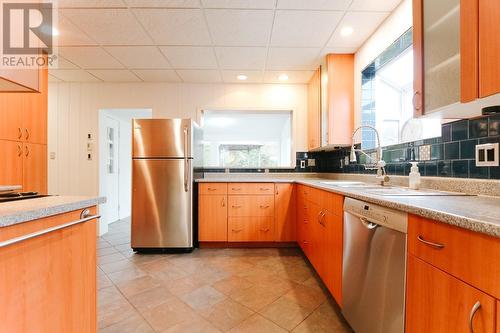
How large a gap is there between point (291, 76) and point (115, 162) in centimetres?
349

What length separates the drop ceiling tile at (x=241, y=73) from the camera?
313cm

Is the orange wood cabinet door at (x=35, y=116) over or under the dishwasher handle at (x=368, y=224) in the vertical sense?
over

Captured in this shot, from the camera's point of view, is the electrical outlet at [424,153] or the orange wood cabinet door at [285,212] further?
the orange wood cabinet door at [285,212]

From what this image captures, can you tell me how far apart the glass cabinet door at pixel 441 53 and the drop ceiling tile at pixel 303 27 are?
3.15 feet

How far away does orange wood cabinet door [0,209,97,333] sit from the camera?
2.25ft

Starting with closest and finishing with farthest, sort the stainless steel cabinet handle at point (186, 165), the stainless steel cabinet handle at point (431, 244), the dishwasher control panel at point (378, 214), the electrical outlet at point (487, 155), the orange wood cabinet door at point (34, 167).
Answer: the stainless steel cabinet handle at point (431, 244) < the dishwasher control panel at point (378, 214) < the electrical outlet at point (487, 155) < the orange wood cabinet door at point (34, 167) < the stainless steel cabinet handle at point (186, 165)

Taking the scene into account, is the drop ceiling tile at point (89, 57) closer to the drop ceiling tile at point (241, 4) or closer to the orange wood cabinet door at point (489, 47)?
the drop ceiling tile at point (241, 4)

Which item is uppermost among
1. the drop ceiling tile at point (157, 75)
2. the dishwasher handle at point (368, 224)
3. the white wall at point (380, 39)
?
the drop ceiling tile at point (157, 75)


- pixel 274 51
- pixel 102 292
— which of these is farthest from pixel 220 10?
pixel 102 292

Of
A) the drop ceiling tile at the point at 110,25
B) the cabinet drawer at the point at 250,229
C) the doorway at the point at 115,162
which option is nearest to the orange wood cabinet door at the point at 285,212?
the cabinet drawer at the point at 250,229

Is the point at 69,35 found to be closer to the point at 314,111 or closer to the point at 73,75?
the point at 73,75

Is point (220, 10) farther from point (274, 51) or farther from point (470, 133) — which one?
point (470, 133)

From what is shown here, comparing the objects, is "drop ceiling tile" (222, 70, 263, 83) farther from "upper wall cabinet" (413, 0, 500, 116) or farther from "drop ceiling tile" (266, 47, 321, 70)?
"upper wall cabinet" (413, 0, 500, 116)

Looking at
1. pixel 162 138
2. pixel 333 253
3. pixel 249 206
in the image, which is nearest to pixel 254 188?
pixel 249 206
